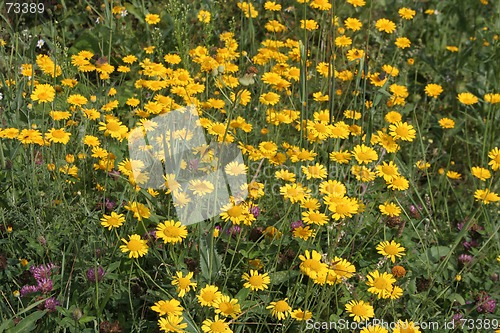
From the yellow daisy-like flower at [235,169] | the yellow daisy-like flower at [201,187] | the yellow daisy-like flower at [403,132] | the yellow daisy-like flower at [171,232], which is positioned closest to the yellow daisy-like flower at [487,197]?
the yellow daisy-like flower at [403,132]

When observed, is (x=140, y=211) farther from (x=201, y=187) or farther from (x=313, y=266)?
(x=313, y=266)

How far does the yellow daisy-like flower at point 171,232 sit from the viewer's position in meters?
1.88

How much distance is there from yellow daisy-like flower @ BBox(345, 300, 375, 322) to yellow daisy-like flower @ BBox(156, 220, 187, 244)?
0.51 m

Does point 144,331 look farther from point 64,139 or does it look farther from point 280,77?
point 280,77

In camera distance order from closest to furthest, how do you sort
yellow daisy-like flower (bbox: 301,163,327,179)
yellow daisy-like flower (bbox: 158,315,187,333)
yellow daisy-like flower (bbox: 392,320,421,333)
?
yellow daisy-like flower (bbox: 158,315,187,333) → yellow daisy-like flower (bbox: 392,320,421,333) → yellow daisy-like flower (bbox: 301,163,327,179)

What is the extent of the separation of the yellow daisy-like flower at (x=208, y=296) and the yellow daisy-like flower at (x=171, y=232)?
0.17m

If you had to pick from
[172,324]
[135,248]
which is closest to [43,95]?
[135,248]

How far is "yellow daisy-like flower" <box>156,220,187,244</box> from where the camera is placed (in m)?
1.88

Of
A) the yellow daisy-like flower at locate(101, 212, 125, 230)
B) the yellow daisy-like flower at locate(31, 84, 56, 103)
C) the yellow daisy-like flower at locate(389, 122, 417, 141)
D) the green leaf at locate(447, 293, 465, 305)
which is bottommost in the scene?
the green leaf at locate(447, 293, 465, 305)

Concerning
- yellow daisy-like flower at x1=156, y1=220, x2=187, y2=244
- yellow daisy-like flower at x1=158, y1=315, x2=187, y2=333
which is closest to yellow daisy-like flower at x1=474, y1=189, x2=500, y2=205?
yellow daisy-like flower at x1=156, y1=220, x2=187, y2=244

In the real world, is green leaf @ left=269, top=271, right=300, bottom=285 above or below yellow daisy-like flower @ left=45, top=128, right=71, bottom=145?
below

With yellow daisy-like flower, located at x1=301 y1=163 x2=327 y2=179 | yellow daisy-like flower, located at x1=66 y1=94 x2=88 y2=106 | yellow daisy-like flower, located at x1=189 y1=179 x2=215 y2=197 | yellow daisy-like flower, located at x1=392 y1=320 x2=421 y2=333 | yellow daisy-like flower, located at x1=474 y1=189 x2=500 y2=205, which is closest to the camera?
yellow daisy-like flower, located at x1=392 y1=320 x2=421 y2=333

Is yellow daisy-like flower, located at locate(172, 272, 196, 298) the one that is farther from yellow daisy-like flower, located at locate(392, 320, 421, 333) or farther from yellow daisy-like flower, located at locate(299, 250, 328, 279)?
yellow daisy-like flower, located at locate(392, 320, 421, 333)

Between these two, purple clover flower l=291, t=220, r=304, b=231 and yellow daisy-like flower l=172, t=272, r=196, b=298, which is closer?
yellow daisy-like flower l=172, t=272, r=196, b=298
